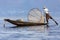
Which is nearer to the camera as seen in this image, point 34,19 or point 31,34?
point 31,34

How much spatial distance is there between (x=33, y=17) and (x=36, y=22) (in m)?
1.60

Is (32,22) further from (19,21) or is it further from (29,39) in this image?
(29,39)

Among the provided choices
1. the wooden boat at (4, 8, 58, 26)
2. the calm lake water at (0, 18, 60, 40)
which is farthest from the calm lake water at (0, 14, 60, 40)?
the wooden boat at (4, 8, 58, 26)

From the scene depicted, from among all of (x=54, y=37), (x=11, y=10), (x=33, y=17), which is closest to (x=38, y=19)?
(x=33, y=17)

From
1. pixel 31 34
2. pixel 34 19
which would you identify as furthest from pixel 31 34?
pixel 34 19

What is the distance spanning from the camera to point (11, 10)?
155 m

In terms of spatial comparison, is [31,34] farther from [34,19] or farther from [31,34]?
[34,19]

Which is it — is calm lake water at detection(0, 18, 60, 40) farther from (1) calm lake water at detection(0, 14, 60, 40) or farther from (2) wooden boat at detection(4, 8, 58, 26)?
(2) wooden boat at detection(4, 8, 58, 26)

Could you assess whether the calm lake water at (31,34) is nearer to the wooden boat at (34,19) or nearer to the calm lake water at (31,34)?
the calm lake water at (31,34)

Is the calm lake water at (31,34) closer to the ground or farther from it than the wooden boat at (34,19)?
closer to the ground

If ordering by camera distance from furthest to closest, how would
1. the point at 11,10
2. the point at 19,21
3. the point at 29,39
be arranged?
the point at 11,10 < the point at 19,21 < the point at 29,39

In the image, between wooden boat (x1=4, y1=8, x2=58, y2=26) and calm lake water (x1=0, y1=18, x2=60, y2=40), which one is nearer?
calm lake water (x1=0, y1=18, x2=60, y2=40)

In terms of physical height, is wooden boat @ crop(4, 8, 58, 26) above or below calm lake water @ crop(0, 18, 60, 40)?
above

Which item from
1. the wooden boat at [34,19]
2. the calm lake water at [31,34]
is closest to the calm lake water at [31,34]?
the calm lake water at [31,34]
